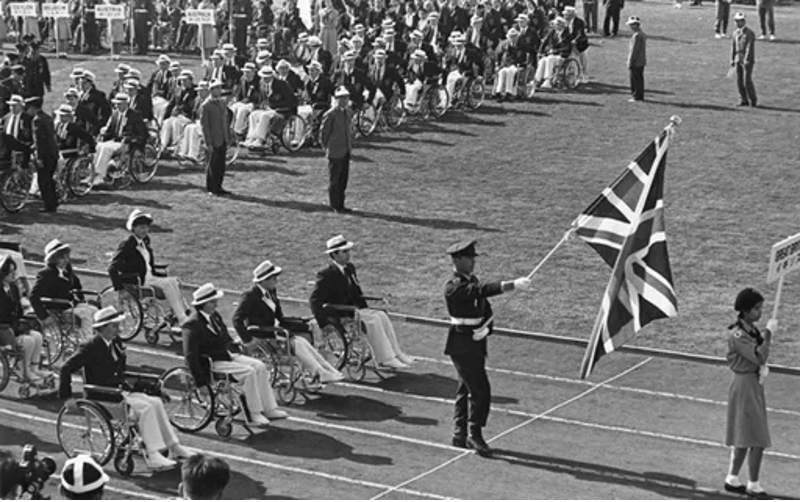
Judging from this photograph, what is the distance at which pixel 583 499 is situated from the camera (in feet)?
50.1

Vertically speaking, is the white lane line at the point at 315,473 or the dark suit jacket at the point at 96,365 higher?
the dark suit jacket at the point at 96,365

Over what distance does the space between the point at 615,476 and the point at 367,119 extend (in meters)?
18.6

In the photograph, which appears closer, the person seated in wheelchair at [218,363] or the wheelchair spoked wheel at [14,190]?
the person seated in wheelchair at [218,363]

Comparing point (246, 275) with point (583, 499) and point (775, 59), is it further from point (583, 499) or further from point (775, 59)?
point (775, 59)

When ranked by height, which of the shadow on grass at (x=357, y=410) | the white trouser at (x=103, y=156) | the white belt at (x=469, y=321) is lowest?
the shadow on grass at (x=357, y=410)

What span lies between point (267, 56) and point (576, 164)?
7.71 meters

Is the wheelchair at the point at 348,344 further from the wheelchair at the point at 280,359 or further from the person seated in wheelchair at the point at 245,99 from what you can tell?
the person seated in wheelchair at the point at 245,99

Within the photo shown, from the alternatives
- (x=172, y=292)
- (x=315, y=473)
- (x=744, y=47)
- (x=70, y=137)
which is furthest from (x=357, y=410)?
(x=744, y=47)

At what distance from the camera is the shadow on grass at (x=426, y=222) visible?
88.9ft

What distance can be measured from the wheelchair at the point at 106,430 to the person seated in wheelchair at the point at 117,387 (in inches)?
1.7

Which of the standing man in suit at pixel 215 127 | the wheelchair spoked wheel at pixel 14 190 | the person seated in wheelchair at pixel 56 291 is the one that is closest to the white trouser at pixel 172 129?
the standing man in suit at pixel 215 127

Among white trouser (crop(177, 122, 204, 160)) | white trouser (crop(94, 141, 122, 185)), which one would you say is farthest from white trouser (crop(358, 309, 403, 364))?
white trouser (crop(177, 122, 204, 160))

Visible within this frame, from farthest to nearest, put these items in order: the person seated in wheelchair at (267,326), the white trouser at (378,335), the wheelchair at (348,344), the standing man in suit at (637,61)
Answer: the standing man in suit at (637,61) < the white trouser at (378,335) < the wheelchair at (348,344) < the person seated in wheelchair at (267,326)

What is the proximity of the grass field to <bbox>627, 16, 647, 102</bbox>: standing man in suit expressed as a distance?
459mm
